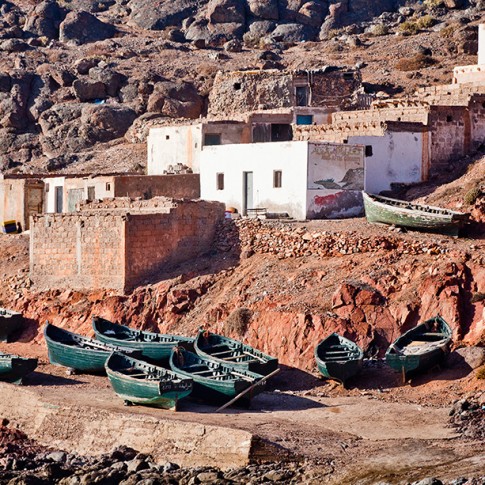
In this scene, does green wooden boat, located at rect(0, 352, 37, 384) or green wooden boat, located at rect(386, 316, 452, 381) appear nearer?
green wooden boat, located at rect(386, 316, 452, 381)

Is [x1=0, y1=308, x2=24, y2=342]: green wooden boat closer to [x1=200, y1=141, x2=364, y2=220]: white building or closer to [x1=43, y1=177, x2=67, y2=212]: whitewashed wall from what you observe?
[x1=43, y1=177, x2=67, y2=212]: whitewashed wall

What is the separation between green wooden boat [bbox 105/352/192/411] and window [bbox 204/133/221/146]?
13.1 m

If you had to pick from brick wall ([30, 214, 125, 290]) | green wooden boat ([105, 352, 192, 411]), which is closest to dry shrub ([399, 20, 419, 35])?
brick wall ([30, 214, 125, 290])

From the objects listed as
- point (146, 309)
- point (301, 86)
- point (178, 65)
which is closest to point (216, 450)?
point (146, 309)

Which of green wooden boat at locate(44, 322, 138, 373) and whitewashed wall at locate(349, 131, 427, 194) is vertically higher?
whitewashed wall at locate(349, 131, 427, 194)

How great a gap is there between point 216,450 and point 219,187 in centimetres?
1418

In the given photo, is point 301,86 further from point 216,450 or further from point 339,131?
point 216,450

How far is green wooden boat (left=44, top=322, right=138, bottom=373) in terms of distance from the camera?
1396 inches

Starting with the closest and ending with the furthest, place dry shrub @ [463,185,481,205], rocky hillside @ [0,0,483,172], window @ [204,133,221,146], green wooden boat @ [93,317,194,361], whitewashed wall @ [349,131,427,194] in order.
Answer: green wooden boat @ [93,317,194,361], dry shrub @ [463,185,481,205], whitewashed wall @ [349,131,427,194], window @ [204,133,221,146], rocky hillside @ [0,0,483,172]

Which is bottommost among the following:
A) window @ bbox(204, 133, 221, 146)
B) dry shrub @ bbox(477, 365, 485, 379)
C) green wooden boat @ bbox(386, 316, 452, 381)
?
dry shrub @ bbox(477, 365, 485, 379)

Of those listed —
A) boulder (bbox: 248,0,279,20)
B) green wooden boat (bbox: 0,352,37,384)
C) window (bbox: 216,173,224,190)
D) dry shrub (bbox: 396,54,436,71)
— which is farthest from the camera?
boulder (bbox: 248,0,279,20)

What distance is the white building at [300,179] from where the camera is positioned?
39531 millimetres

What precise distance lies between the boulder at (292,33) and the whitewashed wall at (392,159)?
3245 cm

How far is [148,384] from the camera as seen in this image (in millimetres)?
31750
